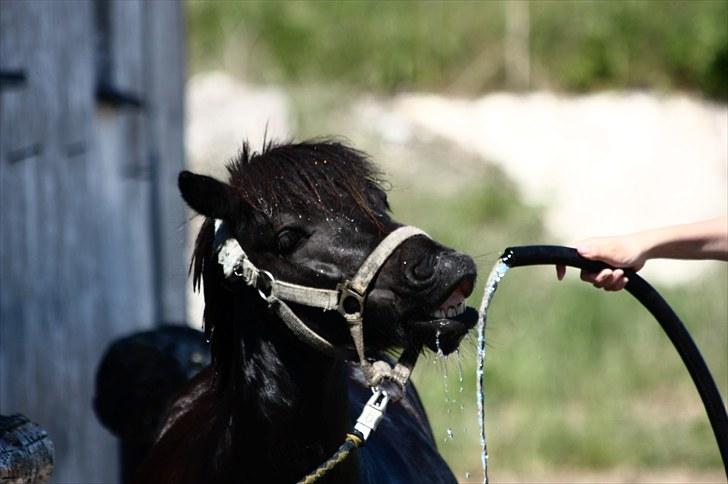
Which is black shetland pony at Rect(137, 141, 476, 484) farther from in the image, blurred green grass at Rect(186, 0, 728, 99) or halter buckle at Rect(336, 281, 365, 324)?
blurred green grass at Rect(186, 0, 728, 99)

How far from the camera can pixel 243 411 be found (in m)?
3.72

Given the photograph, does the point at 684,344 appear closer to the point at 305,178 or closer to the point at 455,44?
the point at 305,178

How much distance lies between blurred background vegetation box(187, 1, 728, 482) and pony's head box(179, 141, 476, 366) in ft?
0.81

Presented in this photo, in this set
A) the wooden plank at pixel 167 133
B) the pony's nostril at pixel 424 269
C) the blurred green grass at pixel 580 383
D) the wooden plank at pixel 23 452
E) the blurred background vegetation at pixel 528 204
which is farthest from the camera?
the blurred background vegetation at pixel 528 204

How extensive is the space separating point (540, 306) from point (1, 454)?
871cm

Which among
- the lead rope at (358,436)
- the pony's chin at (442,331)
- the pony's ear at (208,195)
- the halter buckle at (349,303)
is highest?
the pony's ear at (208,195)

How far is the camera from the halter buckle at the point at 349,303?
351cm

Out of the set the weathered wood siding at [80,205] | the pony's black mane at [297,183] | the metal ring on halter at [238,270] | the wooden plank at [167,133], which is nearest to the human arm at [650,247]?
the pony's black mane at [297,183]

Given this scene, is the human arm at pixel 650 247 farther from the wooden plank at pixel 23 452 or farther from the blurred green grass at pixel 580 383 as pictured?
the blurred green grass at pixel 580 383

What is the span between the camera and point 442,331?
3.46 metres

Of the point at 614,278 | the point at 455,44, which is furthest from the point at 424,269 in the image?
the point at 455,44

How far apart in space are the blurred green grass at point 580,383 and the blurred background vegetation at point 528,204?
0.05 feet

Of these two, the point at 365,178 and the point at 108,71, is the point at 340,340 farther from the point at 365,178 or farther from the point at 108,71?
the point at 108,71

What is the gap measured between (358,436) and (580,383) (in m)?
6.85
